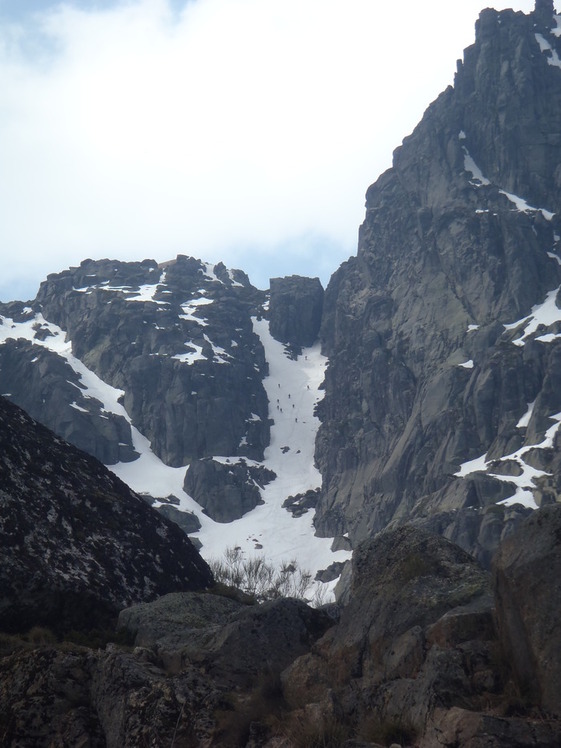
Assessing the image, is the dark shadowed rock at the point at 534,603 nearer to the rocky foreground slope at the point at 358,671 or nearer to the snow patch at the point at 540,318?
the rocky foreground slope at the point at 358,671

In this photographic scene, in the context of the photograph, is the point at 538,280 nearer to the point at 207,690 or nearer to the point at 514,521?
the point at 514,521

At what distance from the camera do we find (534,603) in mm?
10156

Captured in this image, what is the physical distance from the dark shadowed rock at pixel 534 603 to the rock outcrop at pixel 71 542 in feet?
32.6

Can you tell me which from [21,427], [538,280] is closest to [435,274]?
[538,280]

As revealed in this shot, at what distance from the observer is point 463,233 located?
607 feet

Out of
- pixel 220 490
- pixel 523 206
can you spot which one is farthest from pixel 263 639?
pixel 523 206

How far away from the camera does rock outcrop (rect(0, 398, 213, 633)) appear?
16609 mm

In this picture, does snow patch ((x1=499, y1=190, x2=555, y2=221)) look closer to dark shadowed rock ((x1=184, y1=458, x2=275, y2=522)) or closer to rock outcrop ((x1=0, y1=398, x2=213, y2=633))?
dark shadowed rock ((x1=184, y1=458, x2=275, y2=522))

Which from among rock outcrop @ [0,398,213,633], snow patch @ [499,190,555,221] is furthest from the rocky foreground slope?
snow patch @ [499,190,555,221]

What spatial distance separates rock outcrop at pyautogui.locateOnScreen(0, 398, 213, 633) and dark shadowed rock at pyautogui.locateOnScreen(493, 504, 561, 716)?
32.6ft

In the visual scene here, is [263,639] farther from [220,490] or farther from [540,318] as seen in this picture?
[220,490]

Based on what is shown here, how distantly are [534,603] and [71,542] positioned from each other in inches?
465

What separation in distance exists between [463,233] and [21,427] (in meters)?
175

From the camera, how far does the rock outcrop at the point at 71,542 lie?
16.6 metres
